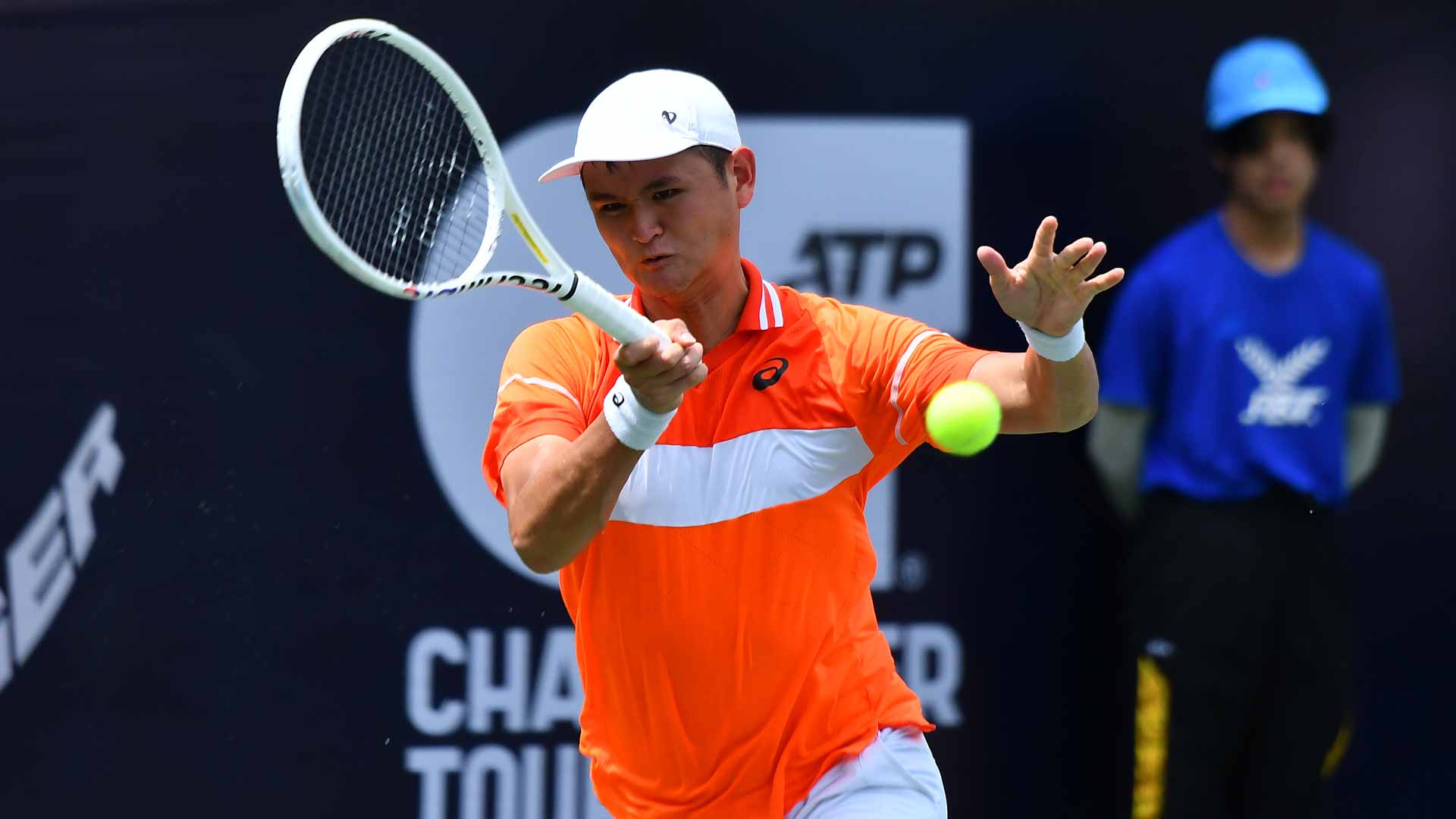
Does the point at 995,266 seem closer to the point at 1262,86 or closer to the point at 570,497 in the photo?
the point at 570,497

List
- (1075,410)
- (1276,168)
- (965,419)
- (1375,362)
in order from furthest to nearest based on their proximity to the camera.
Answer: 1. (1375,362)
2. (1276,168)
3. (1075,410)
4. (965,419)

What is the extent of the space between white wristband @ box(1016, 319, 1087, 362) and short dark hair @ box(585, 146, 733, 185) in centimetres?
56

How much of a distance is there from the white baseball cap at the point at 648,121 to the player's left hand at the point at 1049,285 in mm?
501

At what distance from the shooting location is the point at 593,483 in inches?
102

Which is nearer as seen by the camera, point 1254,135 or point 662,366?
point 662,366

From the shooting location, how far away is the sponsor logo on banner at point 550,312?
4.55 meters

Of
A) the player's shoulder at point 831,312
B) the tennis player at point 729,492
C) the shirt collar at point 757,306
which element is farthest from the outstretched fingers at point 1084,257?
the shirt collar at point 757,306

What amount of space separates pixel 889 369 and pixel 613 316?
2.13 feet

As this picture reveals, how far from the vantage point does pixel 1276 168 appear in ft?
15.0

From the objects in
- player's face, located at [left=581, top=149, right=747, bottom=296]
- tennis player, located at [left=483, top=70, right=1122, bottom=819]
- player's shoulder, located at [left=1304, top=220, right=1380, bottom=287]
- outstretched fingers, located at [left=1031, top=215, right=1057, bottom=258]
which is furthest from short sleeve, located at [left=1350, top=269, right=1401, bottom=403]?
player's face, located at [left=581, top=149, right=747, bottom=296]

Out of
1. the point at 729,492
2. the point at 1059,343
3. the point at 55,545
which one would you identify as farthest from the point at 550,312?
the point at 1059,343

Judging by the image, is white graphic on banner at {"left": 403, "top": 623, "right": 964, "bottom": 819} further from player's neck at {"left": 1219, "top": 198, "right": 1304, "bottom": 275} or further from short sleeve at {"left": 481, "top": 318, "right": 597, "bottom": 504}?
player's neck at {"left": 1219, "top": 198, "right": 1304, "bottom": 275}

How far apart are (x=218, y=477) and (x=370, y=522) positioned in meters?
0.38

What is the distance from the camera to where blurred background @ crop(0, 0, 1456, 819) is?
443cm
